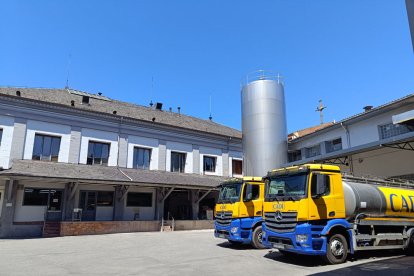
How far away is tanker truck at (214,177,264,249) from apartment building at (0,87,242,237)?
8.48 m

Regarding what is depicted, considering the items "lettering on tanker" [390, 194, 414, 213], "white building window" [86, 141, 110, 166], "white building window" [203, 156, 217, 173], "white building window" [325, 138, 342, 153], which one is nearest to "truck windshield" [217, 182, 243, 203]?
"lettering on tanker" [390, 194, 414, 213]

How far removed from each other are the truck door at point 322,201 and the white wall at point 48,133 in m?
17.1

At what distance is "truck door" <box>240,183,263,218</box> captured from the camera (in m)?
13.1

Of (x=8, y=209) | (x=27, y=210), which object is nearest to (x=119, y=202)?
(x=27, y=210)

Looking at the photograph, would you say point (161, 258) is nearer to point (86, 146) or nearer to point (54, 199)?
point (54, 199)

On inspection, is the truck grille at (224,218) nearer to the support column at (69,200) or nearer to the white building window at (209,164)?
the support column at (69,200)

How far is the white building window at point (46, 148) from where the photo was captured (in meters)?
20.7

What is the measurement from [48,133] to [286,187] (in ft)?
55.1

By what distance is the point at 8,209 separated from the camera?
18.3m

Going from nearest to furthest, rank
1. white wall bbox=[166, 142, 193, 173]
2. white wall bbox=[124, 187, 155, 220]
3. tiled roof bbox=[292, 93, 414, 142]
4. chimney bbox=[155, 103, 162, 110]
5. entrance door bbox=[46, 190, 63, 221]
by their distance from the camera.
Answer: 1. tiled roof bbox=[292, 93, 414, 142]
2. entrance door bbox=[46, 190, 63, 221]
3. white wall bbox=[124, 187, 155, 220]
4. white wall bbox=[166, 142, 193, 173]
5. chimney bbox=[155, 103, 162, 110]

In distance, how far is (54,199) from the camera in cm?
2045

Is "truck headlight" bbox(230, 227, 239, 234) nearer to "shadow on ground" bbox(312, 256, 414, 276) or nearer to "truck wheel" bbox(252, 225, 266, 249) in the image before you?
Result: "truck wheel" bbox(252, 225, 266, 249)

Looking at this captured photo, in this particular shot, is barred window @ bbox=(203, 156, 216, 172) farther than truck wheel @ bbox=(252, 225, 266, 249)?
Yes

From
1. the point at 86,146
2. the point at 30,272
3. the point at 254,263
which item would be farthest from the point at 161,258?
the point at 86,146
